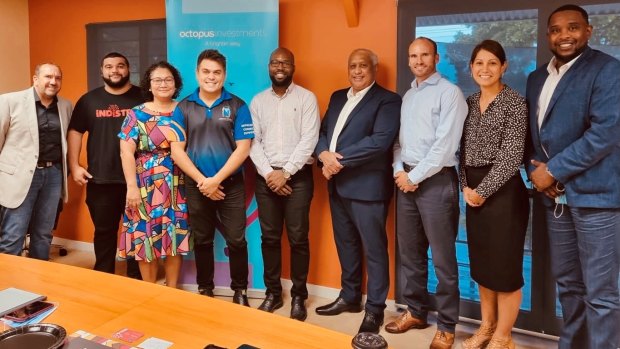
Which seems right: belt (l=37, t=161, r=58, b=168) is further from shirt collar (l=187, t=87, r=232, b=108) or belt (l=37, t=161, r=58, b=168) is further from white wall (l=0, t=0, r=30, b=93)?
white wall (l=0, t=0, r=30, b=93)

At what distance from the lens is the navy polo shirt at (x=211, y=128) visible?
297 centimetres

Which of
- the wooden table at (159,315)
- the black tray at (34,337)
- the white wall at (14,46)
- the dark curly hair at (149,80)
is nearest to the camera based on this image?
the black tray at (34,337)

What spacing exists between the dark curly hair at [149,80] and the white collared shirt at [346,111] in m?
1.06

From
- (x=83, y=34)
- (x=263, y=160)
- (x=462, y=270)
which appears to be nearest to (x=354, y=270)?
(x=462, y=270)

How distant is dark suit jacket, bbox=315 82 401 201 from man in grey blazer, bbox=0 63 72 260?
1.90 meters

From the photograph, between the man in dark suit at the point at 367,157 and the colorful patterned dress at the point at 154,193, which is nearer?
the man in dark suit at the point at 367,157

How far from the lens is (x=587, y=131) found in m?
2.09

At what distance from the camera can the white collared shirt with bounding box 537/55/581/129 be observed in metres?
2.24

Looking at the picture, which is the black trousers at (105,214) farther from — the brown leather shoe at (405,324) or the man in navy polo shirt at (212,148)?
the brown leather shoe at (405,324)

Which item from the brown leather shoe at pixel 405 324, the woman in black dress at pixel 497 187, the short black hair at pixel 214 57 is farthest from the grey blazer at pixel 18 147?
the woman in black dress at pixel 497 187

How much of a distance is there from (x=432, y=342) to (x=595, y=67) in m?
1.59

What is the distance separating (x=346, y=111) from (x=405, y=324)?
1316mm

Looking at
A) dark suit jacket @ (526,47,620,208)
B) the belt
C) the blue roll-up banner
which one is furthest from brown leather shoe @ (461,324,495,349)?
the belt

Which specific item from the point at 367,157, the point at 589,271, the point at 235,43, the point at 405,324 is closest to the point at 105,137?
the point at 235,43
